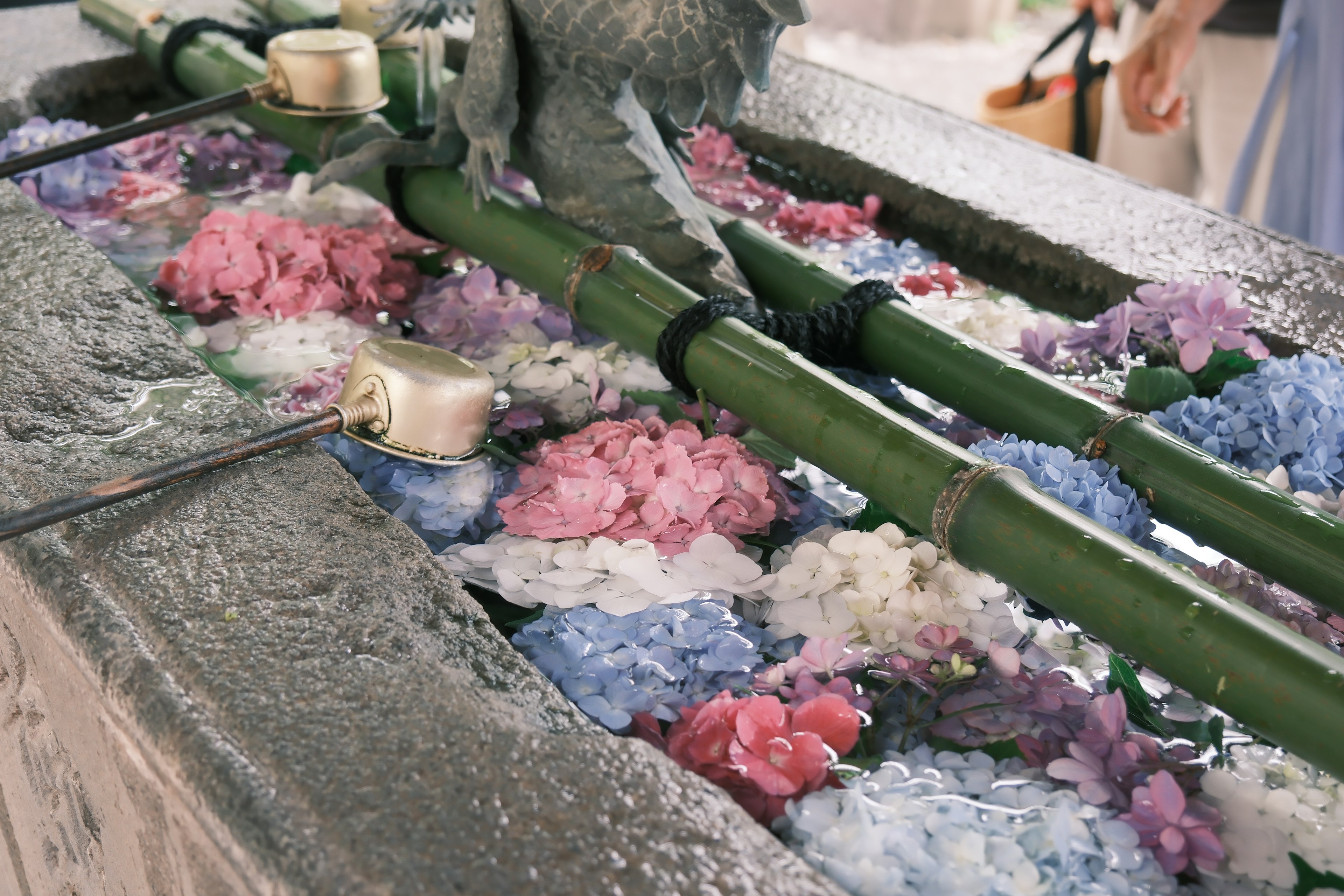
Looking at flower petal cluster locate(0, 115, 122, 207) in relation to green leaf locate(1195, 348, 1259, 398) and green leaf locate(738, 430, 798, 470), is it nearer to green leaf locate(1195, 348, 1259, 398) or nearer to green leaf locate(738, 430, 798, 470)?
green leaf locate(738, 430, 798, 470)

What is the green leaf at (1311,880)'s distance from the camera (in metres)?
0.96

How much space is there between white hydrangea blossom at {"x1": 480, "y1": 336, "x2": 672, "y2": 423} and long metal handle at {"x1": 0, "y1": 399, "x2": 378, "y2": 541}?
283mm

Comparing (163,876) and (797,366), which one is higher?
(797,366)

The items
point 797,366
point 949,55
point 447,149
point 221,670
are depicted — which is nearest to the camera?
point 221,670

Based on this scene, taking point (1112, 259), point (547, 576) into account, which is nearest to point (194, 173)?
point (547, 576)

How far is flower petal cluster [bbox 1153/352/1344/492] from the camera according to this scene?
1.47 metres

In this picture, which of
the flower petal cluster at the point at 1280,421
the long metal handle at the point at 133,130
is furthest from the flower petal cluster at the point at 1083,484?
the long metal handle at the point at 133,130

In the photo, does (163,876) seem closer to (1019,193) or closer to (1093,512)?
(1093,512)

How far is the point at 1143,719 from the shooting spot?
1131 mm

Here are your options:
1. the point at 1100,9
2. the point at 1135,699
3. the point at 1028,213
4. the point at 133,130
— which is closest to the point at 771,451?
the point at 1135,699

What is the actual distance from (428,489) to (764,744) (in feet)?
1.89

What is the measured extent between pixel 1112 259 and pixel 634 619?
1.22 metres

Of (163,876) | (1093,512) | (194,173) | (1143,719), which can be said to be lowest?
(163,876)

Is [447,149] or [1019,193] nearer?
[447,149]
